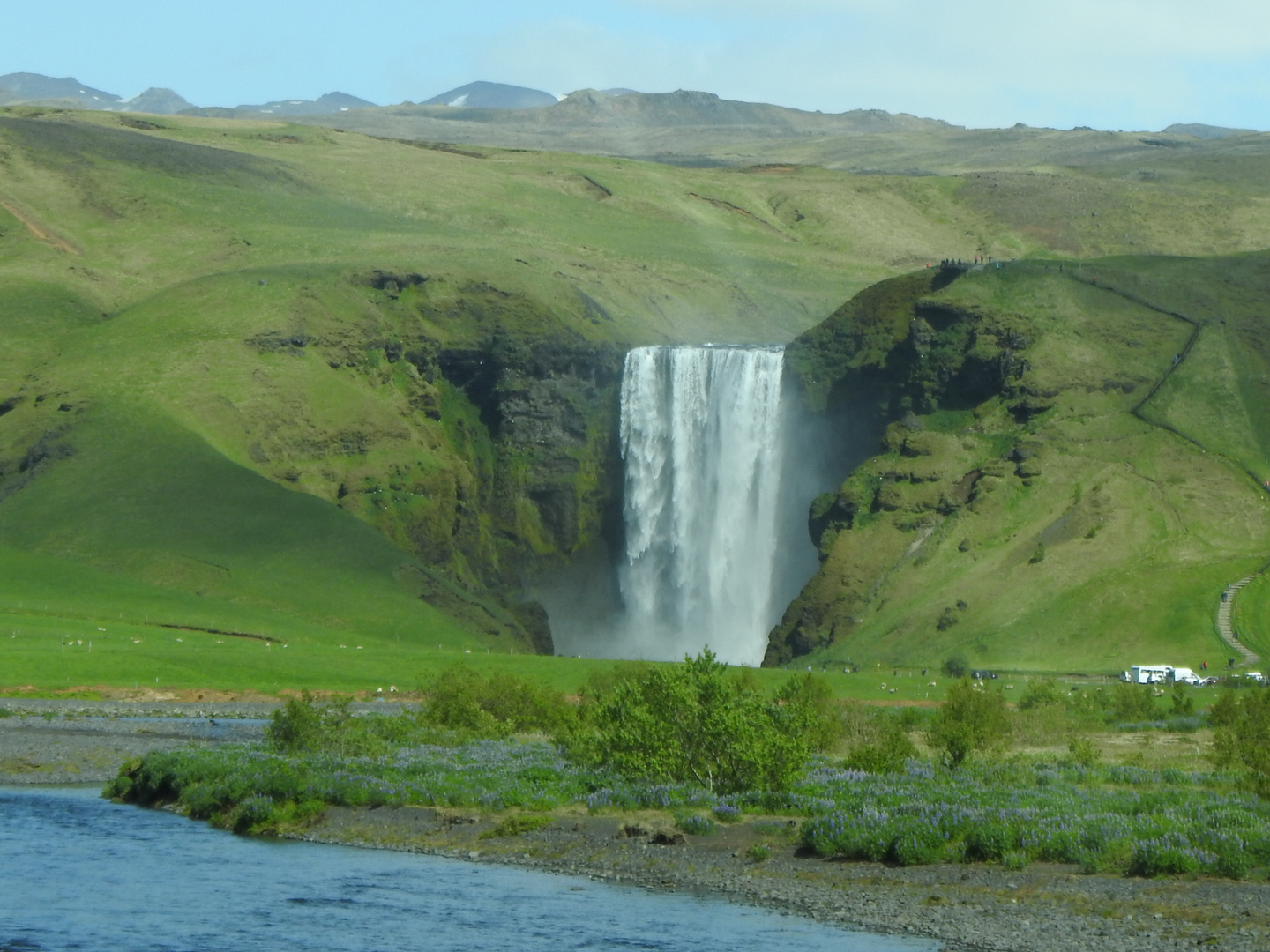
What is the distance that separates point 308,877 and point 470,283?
451 feet

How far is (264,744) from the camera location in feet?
213

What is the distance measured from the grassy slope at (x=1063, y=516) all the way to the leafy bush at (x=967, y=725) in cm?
5063

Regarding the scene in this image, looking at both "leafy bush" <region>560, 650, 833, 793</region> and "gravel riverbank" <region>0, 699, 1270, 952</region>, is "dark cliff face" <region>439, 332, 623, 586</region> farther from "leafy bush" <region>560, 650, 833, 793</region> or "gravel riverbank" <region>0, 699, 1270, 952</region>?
"gravel riverbank" <region>0, 699, 1270, 952</region>

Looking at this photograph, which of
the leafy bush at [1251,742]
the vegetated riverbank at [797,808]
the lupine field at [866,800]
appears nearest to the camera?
the vegetated riverbank at [797,808]

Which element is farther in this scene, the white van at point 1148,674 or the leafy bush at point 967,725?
the white van at point 1148,674

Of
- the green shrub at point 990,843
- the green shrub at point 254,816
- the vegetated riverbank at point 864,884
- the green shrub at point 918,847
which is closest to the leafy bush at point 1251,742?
the green shrub at point 990,843

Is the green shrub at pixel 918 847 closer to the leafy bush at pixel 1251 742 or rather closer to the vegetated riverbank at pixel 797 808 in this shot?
the vegetated riverbank at pixel 797 808

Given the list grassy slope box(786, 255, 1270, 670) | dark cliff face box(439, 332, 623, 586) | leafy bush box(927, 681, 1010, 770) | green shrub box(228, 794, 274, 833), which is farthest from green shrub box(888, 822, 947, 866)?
dark cliff face box(439, 332, 623, 586)

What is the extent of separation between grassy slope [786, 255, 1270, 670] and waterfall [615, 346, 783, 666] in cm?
1436

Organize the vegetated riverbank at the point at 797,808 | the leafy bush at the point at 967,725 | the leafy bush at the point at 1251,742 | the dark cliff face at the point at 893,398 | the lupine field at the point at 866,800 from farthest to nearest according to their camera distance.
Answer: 1. the dark cliff face at the point at 893,398
2. the leafy bush at the point at 967,725
3. the leafy bush at the point at 1251,742
4. the lupine field at the point at 866,800
5. the vegetated riverbank at the point at 797,808

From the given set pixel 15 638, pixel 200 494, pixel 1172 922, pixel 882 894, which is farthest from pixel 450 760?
pixel 200 494

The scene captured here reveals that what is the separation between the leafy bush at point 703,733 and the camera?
53688mm

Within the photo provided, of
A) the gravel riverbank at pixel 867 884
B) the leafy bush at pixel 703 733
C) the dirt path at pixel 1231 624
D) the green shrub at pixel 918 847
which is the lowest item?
the gravel riverbank at pixel 867 884

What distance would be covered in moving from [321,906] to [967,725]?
1063 inches
